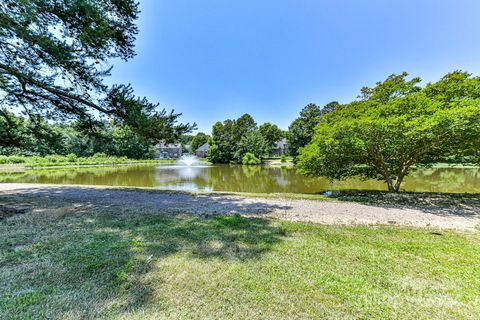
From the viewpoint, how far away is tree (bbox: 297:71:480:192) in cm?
732

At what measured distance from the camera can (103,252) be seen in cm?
338

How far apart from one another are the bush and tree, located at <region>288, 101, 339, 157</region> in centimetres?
825

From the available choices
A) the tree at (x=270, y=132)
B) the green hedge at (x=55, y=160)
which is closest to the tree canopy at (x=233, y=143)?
the tree at (x=270, y=132)

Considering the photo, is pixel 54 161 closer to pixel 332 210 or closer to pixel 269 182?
pixel 269 182

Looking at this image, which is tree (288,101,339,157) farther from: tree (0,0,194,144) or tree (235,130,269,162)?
tree (0,0,194,144)

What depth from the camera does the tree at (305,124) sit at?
4166 cm

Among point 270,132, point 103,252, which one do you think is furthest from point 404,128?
point 270,132

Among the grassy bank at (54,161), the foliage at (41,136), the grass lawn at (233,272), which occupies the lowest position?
the grass lawn at (233,272)

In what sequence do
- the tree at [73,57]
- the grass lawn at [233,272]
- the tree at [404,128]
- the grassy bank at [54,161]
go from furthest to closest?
1. the grassy bank at [54,161]
2. the tree at [404,128]
3. the tree at [73,57]
4. the grass lawn at [233,272]

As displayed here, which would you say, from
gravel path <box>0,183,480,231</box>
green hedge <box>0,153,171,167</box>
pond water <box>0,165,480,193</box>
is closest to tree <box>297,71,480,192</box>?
gravel path <box>0,183,480,231</box>

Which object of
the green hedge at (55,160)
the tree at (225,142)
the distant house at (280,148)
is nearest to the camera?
the green hedge at (55,160)

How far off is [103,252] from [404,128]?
31.3 ft

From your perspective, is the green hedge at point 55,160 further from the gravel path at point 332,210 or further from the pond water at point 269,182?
the gravel path at point 332,210

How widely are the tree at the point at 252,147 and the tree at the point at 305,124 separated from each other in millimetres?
5769
